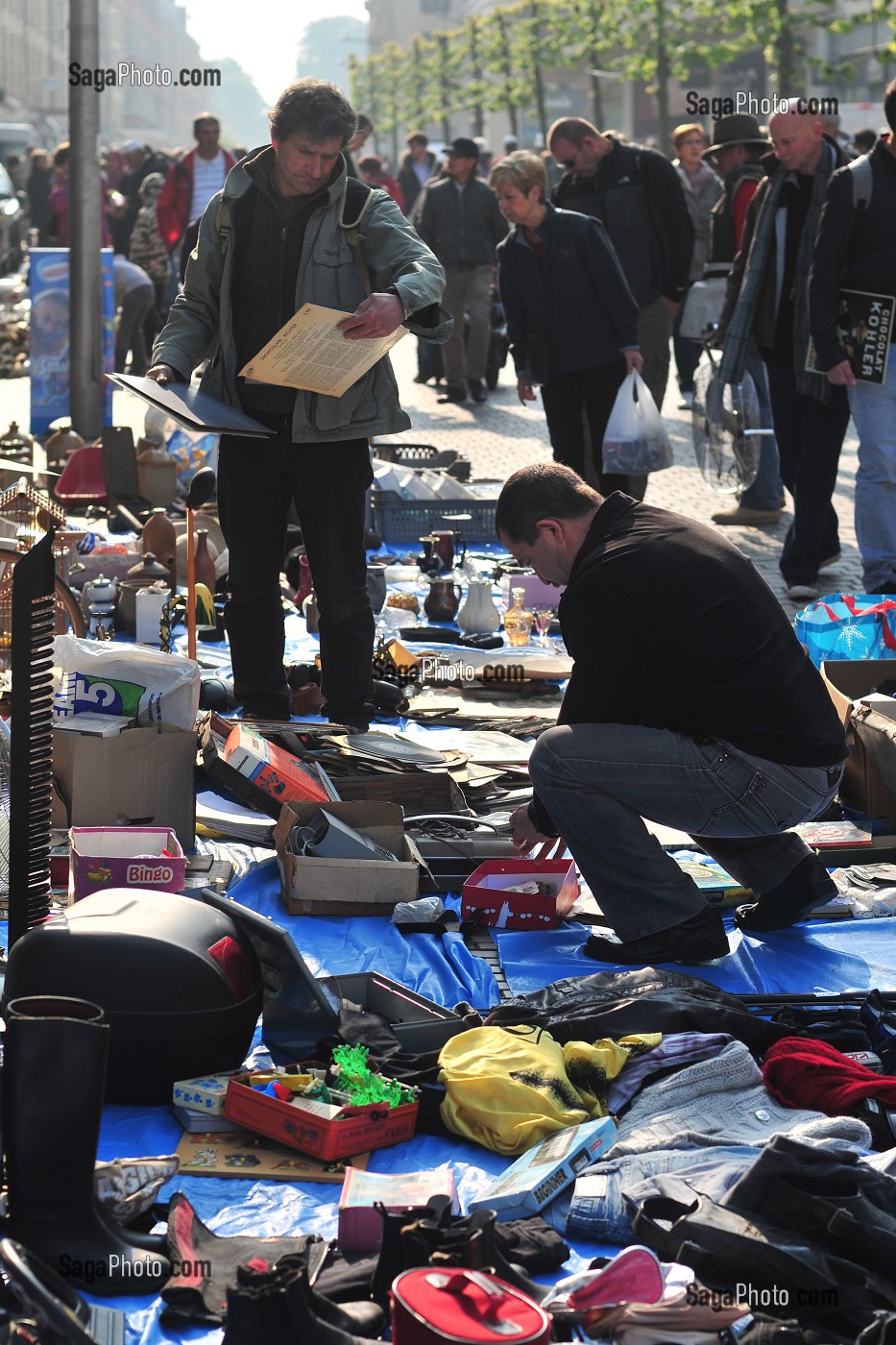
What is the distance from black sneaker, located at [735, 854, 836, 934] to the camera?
479 cm

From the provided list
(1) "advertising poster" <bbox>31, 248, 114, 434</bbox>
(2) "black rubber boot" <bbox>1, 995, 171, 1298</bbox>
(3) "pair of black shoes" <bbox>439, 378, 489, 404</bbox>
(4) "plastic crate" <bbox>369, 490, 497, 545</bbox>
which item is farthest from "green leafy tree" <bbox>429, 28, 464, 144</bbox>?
(2) "black rubber boot" <bbox>1, 995, 171, 1298</bbox>

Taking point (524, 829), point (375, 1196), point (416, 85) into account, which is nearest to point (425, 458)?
point (524, 829)

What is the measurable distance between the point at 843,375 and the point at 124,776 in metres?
4.10

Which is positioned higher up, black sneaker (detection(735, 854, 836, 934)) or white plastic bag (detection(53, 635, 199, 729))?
white plastic bag (detection(53, 635, 199, 729))

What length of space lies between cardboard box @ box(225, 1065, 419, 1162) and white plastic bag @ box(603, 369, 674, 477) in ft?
18.8

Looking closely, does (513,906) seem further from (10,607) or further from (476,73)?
(476,73)

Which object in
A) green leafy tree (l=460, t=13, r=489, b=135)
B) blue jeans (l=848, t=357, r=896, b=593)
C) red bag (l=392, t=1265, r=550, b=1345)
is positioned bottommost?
red bag (l=392, t=1265, r=550, b=1345)

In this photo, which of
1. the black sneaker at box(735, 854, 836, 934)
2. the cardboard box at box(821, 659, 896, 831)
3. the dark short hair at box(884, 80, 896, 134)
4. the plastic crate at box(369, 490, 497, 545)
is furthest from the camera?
the plastic crate at box(369, 490, 497, 545)

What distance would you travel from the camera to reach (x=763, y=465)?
1006 cm

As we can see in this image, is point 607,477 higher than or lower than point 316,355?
lower

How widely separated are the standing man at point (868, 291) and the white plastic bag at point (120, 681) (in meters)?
3.68

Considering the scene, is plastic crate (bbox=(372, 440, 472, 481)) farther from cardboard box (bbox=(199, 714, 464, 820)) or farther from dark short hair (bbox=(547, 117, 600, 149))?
cardboard box (bbox=(199, 714, 464, 820))

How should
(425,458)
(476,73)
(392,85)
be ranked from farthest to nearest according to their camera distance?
(392,85) → (476,73) → (425,458)

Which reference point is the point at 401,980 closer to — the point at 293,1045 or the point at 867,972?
the point at 293,1045
